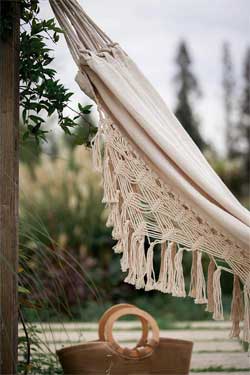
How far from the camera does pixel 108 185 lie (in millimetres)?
2035

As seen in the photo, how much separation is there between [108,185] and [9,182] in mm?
285

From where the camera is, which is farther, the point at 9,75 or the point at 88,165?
the point at 88,165

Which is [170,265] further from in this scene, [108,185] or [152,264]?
[108,185]

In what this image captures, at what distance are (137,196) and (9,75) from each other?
1.66ft

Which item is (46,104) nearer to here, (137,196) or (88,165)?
(137,196)

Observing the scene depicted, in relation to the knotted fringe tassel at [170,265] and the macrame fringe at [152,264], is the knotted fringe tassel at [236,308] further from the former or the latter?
the knotted fringe tassel at [170,265]

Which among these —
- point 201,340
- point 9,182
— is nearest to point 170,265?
point 9,182

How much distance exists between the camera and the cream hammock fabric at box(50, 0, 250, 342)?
1973 millimetres

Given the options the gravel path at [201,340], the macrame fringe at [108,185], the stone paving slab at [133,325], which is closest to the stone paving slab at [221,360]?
the gravel path at [201,340]

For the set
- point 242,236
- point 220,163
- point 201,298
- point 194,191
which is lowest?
point 201,298

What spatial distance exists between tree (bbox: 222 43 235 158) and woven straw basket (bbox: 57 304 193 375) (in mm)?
10599

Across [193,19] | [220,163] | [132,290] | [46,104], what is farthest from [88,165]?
[193,19]

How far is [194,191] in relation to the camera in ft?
6.41

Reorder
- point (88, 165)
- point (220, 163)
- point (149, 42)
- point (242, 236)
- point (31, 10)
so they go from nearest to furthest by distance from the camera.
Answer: point (242, 236) < point (31, 10) < point (88, 165) < point (220, 163) < point (149, 42)
